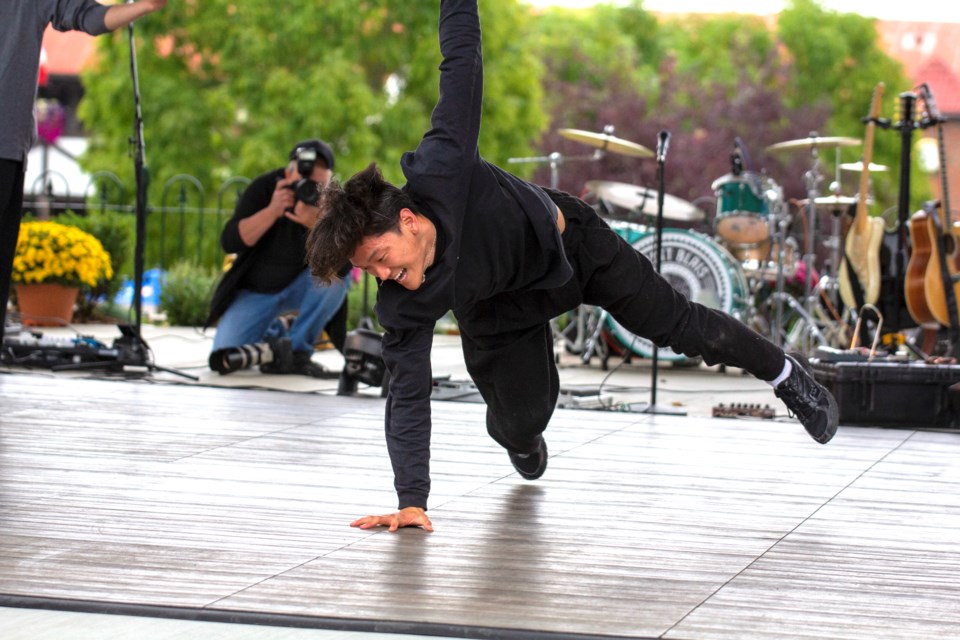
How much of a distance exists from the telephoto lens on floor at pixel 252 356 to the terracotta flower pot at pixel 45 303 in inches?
88.9

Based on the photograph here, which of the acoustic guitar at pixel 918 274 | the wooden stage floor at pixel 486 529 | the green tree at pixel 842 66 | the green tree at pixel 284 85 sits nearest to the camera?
the wooden stage floor at pixel 486 529

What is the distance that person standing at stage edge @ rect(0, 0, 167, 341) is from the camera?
4.18 metres

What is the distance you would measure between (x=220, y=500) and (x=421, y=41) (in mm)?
20932

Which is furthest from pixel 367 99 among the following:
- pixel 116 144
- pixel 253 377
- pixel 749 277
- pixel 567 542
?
pixel 567 542

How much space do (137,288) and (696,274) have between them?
322cm

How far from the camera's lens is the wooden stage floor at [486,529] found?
Result: 2330 millimetres

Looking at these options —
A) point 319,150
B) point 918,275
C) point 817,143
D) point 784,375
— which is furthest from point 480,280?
point 817,143

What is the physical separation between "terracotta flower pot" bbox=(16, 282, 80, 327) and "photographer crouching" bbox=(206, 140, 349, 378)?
216 cm

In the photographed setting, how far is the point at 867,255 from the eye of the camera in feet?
23.4

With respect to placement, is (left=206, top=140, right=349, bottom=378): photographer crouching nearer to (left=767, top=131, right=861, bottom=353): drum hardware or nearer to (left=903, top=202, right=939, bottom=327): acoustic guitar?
(left=903, top=202, right=939, bottom=327): acoustic guitar

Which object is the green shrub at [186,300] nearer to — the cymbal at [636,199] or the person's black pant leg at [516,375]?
the cymbal at [636,199]

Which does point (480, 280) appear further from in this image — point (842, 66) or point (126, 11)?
point (842, 66)

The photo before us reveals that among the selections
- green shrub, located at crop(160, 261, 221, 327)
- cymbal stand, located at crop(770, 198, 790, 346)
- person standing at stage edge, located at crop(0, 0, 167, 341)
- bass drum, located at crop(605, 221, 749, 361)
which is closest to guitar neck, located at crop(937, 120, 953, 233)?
bass drum, located at crop(605, 221, 749, 361)

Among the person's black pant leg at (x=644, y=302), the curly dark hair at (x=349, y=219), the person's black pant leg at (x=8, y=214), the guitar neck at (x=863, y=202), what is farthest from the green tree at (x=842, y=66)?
the curly dark hair at (x=349, y=219)
